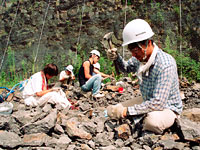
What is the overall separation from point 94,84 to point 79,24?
5086 millimetres

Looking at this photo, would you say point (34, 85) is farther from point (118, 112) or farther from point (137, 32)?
point (137, 32)

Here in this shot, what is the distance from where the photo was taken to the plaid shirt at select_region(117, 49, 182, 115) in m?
2.25

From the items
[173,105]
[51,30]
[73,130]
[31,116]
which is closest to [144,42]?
[173,105]

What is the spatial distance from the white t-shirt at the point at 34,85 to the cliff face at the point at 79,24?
5.27 metres

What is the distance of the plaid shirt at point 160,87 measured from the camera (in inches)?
88.4

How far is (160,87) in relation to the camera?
2.24 m

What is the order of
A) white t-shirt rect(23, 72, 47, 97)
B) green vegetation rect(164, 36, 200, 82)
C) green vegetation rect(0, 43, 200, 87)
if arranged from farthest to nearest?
green vegetation rect(0, 43, 200, 87), green vegetation rect(164, 36, 200, 82), white t-shirt rect(23, 72, 47, 97)

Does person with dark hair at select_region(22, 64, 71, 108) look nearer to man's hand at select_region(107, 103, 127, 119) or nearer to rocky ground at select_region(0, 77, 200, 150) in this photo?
rocky ground at select_region(0, 77, 200, 150)

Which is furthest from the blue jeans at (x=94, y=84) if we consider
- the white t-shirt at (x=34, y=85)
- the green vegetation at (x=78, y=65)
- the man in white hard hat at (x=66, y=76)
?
the green vegetation at (x=78, y=65)

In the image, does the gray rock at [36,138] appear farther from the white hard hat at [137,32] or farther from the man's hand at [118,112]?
the white hard hat at [137,32]

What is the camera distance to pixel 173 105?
8.30 feet

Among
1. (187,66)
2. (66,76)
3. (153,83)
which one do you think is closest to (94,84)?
(66,76)

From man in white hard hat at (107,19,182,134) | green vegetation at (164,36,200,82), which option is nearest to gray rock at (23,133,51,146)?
man in white hard hat at (107,19,182,134)

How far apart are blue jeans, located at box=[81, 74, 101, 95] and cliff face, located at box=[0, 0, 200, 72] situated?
4.04 m
